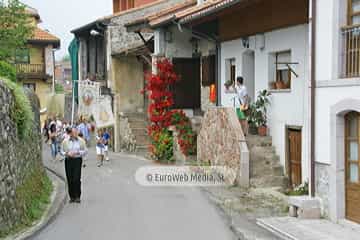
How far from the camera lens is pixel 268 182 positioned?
14.6m

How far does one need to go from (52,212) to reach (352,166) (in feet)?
19.8

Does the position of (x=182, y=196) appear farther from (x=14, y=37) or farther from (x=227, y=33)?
(x=14, y=37)

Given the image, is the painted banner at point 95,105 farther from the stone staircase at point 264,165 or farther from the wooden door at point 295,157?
the wooden door at point 295,157

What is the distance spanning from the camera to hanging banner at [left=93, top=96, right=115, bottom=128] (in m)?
29.9

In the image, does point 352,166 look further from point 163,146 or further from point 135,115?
point 135,115

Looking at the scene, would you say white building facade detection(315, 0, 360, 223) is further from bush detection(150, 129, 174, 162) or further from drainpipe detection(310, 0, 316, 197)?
bush detection(150, 129, 174, 162)

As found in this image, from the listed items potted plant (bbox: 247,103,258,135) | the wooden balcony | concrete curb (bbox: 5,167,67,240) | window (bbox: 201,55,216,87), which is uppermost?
the wooden balcony

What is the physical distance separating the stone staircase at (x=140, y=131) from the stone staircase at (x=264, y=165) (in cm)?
1160

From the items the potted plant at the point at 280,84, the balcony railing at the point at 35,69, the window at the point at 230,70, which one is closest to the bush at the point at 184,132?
the window at the point at 230,70

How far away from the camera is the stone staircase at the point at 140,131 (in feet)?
90.2

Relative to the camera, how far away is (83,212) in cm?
1226

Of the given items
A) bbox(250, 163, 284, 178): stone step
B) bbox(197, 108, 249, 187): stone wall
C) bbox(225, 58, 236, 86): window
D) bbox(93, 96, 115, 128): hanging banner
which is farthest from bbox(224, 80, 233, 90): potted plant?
bbox(93, 96, 115, 128): hanging banner


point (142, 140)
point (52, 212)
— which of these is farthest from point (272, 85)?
point (142, 140)

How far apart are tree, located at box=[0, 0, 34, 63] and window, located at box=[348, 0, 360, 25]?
12.7 meters
